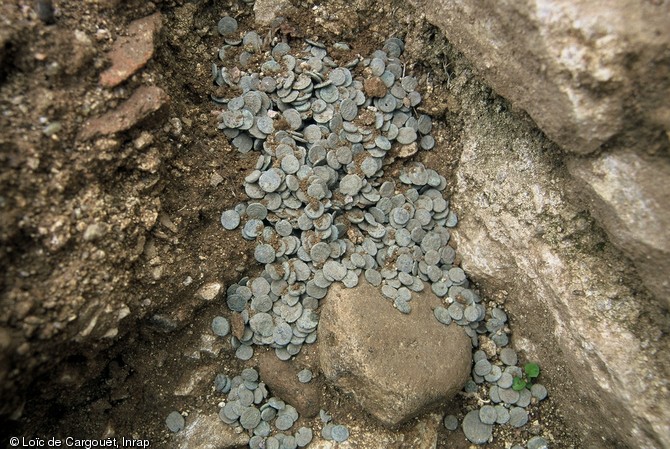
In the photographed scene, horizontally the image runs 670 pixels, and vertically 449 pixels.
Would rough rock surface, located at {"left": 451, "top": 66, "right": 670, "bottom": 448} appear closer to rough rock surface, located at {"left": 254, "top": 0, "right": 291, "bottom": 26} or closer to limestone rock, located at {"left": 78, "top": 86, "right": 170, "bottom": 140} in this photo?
rough rock surface, located at {"left": 254, "top": 0, "right": 291, "bottom": 26}

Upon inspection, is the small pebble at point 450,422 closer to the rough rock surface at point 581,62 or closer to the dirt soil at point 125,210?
the dirt soil at point 125,210

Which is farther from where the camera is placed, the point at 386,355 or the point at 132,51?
the point at 386,355

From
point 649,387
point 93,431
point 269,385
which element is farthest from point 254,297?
point 649,387

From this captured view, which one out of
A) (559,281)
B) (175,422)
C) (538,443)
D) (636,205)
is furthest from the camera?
(538,443)

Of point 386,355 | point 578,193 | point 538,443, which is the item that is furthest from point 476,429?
point 578,193

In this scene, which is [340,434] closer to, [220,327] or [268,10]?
[220,327]

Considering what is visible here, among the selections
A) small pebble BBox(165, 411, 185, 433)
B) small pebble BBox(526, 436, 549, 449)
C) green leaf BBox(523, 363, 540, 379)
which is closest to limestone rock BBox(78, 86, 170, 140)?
small pebble BBox(165, 411, 185, 433)

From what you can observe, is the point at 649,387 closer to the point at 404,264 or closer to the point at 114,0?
the point at 404,264
